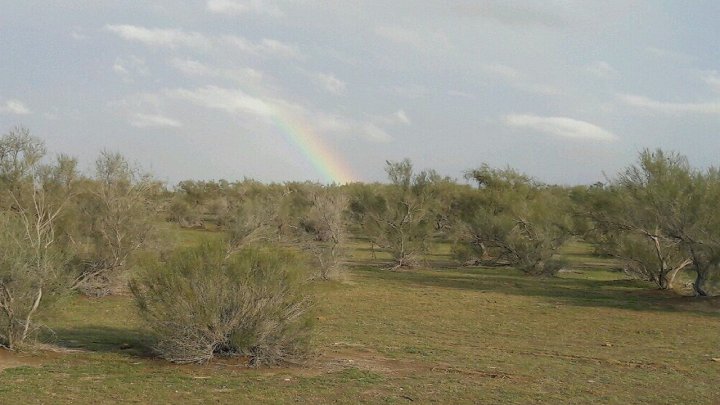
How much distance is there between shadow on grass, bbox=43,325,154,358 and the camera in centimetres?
1296

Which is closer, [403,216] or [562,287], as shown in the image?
[562,287]

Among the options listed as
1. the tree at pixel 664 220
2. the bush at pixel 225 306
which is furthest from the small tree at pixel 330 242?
the bush at pixel 225 306

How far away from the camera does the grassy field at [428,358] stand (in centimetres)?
1020

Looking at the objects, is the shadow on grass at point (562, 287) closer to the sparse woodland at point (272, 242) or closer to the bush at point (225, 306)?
the sparse woodland at point (272, 242)

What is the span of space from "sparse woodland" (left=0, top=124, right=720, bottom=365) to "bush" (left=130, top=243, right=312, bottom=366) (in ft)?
0.09

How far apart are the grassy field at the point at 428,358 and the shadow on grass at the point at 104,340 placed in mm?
43

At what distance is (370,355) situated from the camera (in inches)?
530

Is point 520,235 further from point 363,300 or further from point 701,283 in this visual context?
point 363,300

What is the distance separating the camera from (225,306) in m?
12.0

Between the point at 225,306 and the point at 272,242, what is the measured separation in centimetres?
1146

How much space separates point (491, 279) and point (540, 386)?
2109cm

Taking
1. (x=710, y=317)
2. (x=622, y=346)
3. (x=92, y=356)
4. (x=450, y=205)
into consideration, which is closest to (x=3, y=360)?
(x=92, y=356)

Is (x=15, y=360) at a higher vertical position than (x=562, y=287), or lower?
lower

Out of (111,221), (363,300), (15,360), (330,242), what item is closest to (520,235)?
(330,242)
